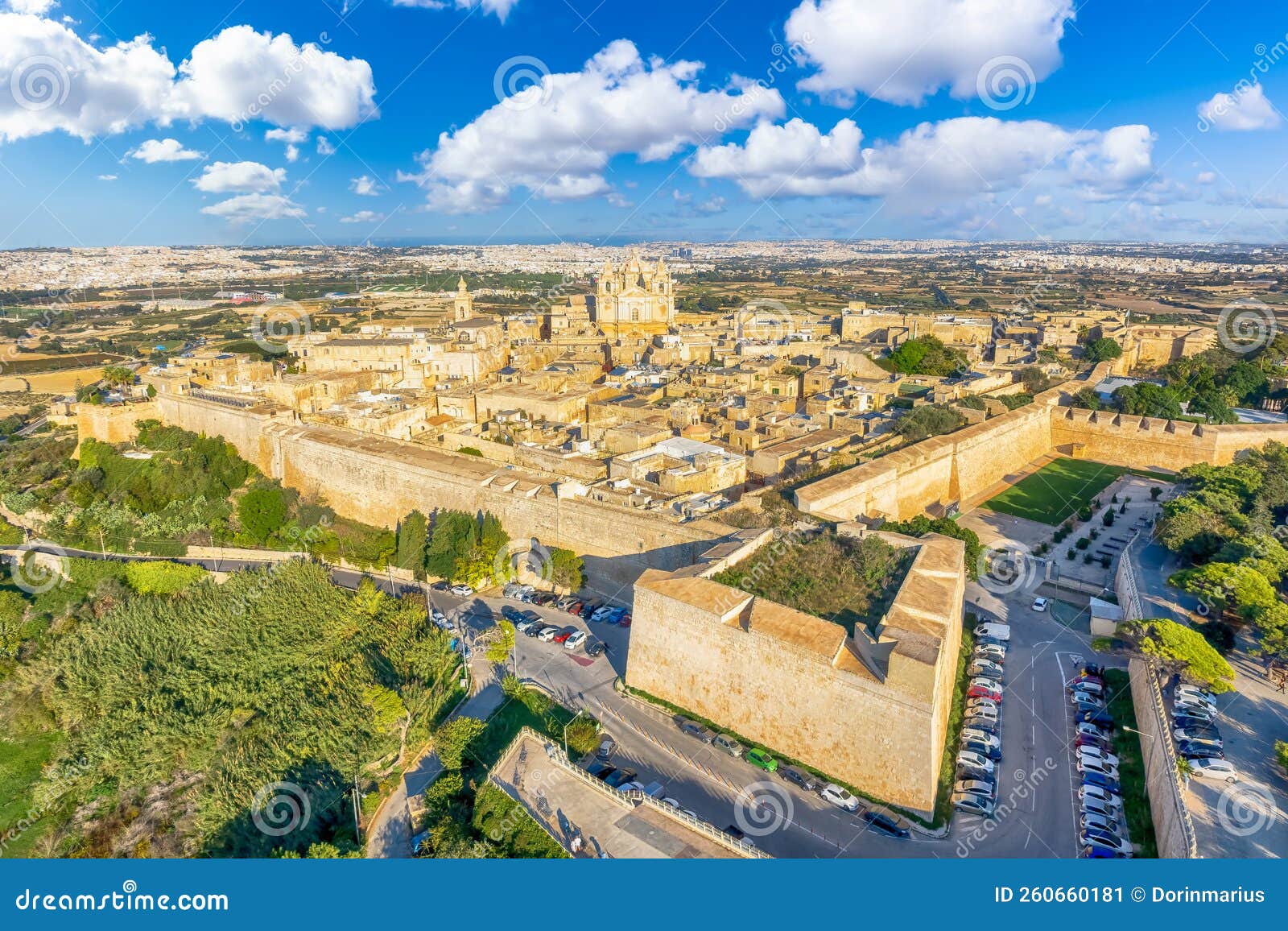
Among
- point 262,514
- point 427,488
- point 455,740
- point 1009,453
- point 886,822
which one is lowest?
point 455,740

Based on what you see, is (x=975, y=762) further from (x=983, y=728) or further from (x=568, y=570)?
(x=568, y=570)

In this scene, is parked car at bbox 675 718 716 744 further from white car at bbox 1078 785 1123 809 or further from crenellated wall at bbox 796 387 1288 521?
crenellated wall at bbox 796 387 1288 521

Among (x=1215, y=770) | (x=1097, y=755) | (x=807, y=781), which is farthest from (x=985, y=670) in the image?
(x=807, y=781)

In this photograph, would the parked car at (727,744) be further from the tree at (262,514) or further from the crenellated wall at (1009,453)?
the tree at (262,514)

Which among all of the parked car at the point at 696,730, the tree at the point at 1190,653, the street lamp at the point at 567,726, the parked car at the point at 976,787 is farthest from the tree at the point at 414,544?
the tree at the point at 1190,653

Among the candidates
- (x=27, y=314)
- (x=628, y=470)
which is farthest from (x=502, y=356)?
(x=27, y=314)

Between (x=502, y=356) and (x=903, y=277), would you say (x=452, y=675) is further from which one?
(x=903, y=277)

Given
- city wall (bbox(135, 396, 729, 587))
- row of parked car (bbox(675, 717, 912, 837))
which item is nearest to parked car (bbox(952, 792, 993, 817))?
row of parked car (bbox(675, 717, 912, 837))
